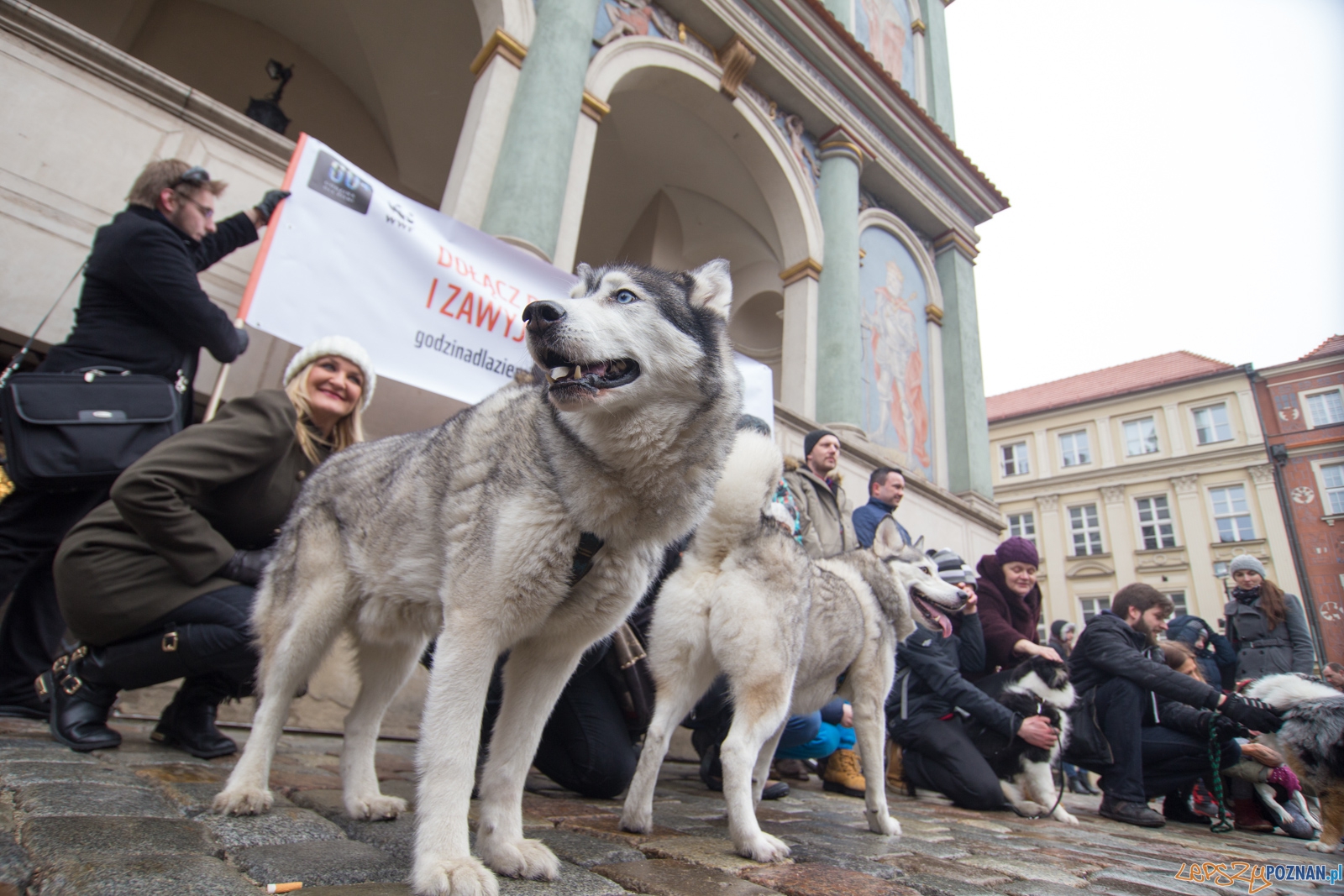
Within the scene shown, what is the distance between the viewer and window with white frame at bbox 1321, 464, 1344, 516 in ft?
20.7

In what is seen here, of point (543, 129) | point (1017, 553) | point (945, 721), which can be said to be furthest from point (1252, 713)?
point (543, 129)

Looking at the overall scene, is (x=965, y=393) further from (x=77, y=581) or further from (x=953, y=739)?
(x=77, y=581)

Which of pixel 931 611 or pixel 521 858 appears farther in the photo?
pixel 931 611

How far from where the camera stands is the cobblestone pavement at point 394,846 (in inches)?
48.9

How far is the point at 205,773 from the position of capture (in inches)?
89.1

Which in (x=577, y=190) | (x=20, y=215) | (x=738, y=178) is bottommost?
(x=20, y=215)

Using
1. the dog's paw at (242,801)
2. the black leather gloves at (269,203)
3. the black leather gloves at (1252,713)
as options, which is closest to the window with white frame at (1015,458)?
the black leather gloves at (1252,713)

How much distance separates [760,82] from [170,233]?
9.66 m

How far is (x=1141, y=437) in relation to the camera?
96.6 ft

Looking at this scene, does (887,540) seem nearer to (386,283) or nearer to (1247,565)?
(386,283)

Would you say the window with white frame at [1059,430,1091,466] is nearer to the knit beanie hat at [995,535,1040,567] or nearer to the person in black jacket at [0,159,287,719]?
the knit beanie hat at [995,535,1040,567]

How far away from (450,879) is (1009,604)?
16.7 feet

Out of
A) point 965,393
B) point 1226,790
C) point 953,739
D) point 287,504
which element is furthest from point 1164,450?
point 287,504

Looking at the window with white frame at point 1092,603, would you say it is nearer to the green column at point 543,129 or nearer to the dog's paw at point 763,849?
the green column at point 543,129
